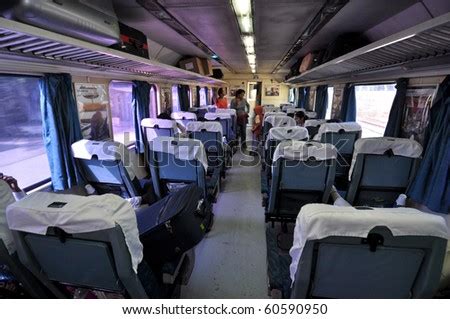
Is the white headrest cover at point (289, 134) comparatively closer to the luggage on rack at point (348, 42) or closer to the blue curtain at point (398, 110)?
the blue curtain at point (398, 110)

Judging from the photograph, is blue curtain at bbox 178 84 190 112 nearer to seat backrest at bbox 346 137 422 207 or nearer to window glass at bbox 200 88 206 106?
window glass at bbox 200 88 206 106

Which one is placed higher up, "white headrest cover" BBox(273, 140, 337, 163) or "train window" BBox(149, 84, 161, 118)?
"train window" BBox(149, 84, 161, 118)

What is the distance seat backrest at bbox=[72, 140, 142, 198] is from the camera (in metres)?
2.70

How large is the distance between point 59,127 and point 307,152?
289 cm

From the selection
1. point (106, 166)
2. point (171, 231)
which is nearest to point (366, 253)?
point (171, 231)

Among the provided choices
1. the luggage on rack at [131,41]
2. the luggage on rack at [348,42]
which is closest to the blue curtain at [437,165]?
the luggage on rack at [348,42]

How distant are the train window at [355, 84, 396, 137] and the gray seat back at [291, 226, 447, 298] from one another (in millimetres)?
3754

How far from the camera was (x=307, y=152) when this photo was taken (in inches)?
97.5

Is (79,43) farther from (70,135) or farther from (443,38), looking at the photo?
(443,38)

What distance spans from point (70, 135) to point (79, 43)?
142cm

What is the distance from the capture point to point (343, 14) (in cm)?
333

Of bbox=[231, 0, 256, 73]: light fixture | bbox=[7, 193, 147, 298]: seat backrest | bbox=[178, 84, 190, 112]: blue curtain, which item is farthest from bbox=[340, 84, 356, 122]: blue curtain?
bbox=[7, 193, 147, 298]: seat backrest
